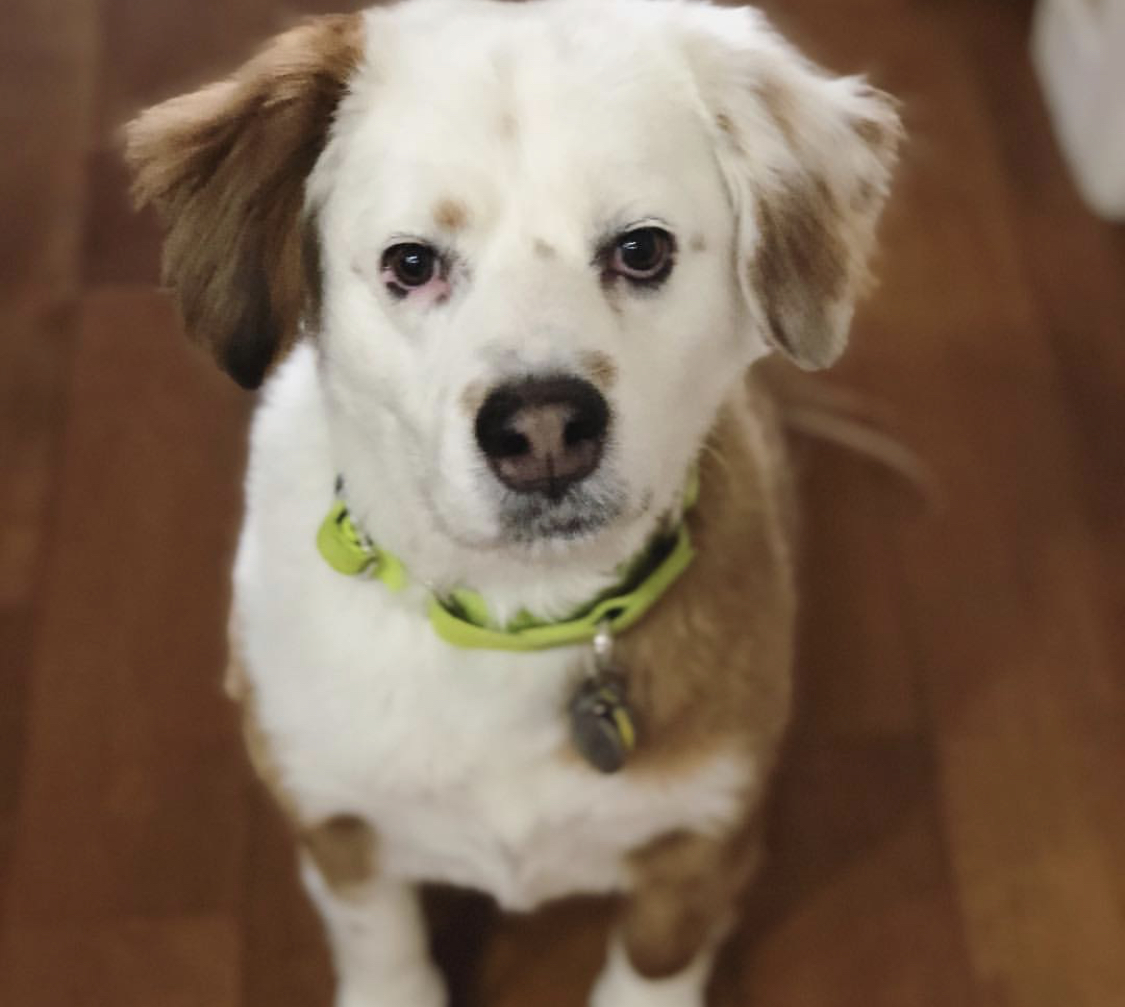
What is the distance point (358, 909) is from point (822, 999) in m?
0.45

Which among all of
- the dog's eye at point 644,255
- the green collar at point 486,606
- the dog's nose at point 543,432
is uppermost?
the dog's eye at point 644,255

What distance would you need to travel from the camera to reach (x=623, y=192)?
0.92m

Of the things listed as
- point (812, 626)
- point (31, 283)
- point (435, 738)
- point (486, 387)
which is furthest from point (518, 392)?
point (31, 283)

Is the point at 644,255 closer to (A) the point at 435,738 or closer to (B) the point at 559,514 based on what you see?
(B) the point at 559,514

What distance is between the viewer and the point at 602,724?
1104 mm

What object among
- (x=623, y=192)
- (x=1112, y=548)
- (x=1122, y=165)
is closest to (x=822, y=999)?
(x=1112, y=548)

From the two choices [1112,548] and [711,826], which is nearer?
[711,826]

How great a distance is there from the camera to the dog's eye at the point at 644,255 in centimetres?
94

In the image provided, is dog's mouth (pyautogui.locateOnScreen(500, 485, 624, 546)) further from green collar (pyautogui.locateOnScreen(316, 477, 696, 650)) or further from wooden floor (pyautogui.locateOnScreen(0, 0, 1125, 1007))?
wooden floor (pyautogui.locateOnScreen(0, 0, 1125, 1007))

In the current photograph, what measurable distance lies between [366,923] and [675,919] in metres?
0.26

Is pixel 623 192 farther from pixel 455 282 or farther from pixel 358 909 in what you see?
pixel 358 909

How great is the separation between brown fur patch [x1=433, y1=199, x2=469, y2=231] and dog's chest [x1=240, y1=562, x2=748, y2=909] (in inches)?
11.9

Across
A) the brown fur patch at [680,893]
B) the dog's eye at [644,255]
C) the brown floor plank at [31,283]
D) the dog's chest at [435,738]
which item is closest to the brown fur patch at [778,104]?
the dog's eye at [644,255]

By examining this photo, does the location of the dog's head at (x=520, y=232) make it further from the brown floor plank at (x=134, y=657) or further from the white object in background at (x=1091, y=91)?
the white object in background at (x=1091, y=91)
